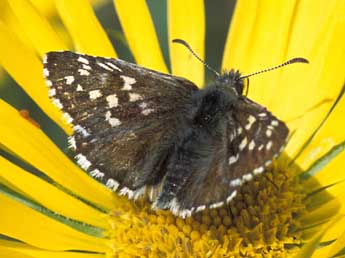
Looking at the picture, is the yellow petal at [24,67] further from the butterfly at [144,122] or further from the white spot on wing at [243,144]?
the white spot on wing at [243,144]

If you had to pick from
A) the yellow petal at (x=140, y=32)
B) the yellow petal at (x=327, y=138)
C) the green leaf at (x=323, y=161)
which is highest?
the yellow petal at (x=140, y=32)

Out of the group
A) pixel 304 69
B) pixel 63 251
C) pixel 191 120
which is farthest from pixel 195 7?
pixel 63 251

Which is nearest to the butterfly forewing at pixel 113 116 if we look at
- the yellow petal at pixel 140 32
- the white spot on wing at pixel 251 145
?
the white spot on wing at pixel 251 145

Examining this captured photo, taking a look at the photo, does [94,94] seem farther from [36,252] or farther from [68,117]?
[36,252]

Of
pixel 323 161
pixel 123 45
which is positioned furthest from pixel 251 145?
pixel 123 45

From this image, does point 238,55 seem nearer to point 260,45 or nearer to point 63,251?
point 260,45

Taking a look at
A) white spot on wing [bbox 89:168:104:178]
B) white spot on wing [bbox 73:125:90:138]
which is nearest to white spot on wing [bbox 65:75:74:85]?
white spot on wing [bbox 73:125:90:138]
